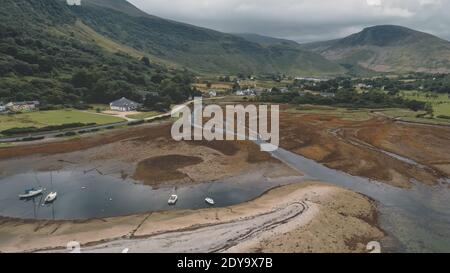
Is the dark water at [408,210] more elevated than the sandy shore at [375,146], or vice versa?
the sandy shore at [375,146]

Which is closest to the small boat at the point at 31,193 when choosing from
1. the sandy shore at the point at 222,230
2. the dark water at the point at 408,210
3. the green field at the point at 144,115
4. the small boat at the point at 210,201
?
the sandy shore at the point at 222,230

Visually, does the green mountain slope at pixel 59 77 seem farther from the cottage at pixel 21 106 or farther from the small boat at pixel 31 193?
the small boat at pixel 31 193

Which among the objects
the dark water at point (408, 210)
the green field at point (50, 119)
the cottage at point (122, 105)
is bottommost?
the dark water at point (408, 210)

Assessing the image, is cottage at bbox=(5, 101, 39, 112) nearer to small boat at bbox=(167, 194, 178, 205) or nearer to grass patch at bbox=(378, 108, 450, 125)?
small boat at bbox=(167, 194, 178, 205)

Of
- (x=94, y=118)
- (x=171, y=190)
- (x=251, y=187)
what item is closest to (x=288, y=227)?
(x=251, y=187)

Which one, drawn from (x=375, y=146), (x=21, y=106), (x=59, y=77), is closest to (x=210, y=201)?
(x=375, y=146)

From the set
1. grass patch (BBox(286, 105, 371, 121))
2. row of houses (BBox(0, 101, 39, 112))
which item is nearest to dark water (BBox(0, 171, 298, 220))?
row of houses (BBox(0, 101, 39, 112))
